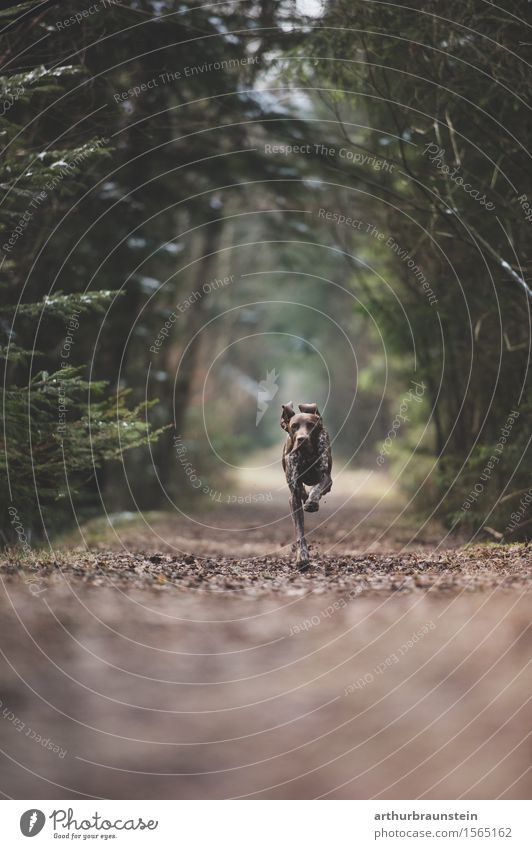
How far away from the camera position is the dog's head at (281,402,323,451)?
6156 millimetres

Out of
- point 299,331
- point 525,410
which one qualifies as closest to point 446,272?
point 525,410

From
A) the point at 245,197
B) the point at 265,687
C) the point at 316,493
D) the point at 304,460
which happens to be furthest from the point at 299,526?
the point at 245,197

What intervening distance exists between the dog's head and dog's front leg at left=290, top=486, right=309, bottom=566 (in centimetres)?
47

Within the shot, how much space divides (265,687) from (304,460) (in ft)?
7.94

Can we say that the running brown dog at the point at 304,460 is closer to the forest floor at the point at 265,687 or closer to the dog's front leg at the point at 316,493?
the dog's front leg at the point at 316,493

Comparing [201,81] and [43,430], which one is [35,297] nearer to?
[43,430]

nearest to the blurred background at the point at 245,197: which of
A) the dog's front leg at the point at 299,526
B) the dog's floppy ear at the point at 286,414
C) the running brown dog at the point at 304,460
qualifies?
the dog's floppy ear at the point at 286,414

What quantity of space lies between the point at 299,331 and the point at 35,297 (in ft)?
75.7

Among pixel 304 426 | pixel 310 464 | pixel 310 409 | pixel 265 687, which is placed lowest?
pixel 265 687

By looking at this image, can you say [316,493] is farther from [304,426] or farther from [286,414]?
[286,414]

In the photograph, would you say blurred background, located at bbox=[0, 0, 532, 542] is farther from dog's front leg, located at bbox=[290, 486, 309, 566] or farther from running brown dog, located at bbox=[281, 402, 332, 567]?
dog's front leg, located at bbox=[290, 486, 309, 566]

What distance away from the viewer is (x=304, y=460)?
21.1ft

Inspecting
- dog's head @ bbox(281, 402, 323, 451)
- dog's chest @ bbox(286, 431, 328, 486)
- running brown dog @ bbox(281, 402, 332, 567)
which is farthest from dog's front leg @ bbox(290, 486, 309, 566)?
dog's head @ bbox(281, 402, 323, 451)

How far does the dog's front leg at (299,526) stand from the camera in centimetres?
643
